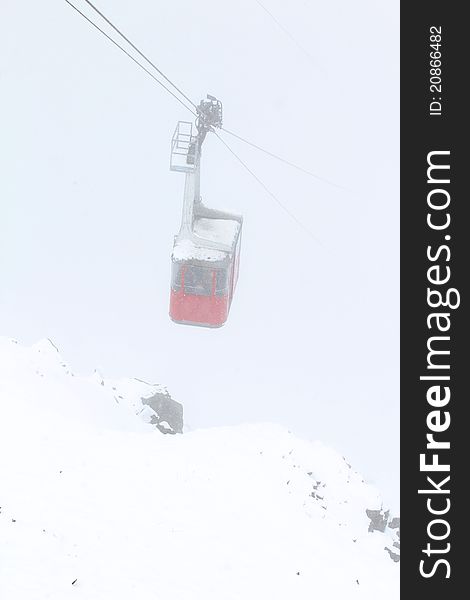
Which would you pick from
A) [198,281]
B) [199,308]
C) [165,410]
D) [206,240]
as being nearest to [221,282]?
[198,281]

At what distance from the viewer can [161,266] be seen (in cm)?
18538

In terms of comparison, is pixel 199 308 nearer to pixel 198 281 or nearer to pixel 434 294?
pixel 198 281

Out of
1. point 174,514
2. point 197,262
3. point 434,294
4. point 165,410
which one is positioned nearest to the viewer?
point 434,294

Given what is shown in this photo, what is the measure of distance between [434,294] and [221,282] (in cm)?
710

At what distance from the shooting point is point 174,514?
1071 centimetres

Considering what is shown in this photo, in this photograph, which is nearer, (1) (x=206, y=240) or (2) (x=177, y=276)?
(1) (x=206, y=240)

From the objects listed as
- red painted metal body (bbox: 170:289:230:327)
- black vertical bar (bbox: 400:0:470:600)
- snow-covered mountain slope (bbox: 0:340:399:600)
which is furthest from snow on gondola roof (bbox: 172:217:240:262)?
black vertical bar (bbox: 400:0:470:600)

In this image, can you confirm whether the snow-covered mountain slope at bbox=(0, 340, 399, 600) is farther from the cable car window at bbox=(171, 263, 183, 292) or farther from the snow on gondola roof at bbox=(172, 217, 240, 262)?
the snow on gondola roof at bbox=(172, 217, 240, 262)

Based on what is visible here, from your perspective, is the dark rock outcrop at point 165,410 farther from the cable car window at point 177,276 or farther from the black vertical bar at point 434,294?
the black vertical bar at point 434,294

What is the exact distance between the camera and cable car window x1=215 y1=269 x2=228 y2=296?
46.2ft

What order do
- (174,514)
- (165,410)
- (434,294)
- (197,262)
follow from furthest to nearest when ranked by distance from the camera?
(165,410)
(197,262)
(174,514)
(434,294)

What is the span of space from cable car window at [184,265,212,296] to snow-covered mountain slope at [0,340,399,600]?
4.16 metres

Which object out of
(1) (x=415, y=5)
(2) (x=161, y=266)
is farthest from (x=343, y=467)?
(2) (x=161, y=266)

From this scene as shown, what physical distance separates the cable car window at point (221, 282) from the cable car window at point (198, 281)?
0.18 meters
